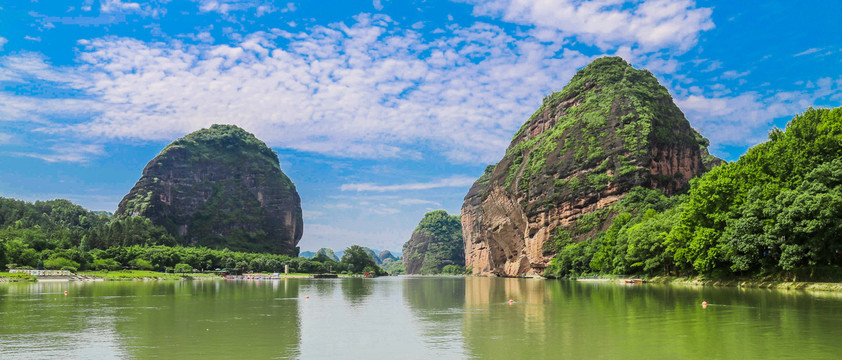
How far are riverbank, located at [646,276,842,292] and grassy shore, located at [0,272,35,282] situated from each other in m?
113

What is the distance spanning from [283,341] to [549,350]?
11.2 meters

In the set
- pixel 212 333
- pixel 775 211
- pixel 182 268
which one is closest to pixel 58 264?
pixel 182 268

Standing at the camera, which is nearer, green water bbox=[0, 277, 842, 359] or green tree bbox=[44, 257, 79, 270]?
green water bbox=[0, 277, 842, 359]

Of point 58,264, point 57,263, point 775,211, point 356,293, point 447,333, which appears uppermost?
point 775,211

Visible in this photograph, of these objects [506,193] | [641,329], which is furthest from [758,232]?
[506,193]

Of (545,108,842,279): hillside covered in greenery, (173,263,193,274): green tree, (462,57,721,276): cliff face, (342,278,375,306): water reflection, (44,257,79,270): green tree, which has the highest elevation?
(462,57,721,276): cliff face

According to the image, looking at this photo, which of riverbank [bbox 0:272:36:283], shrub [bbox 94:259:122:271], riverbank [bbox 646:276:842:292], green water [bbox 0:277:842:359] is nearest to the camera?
green water [bbox 0:277:842:359]

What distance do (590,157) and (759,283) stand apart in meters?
88.9

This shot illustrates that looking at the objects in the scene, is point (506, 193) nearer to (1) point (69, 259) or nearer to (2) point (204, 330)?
(1) point (69, 259)

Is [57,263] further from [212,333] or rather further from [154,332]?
[212,333]

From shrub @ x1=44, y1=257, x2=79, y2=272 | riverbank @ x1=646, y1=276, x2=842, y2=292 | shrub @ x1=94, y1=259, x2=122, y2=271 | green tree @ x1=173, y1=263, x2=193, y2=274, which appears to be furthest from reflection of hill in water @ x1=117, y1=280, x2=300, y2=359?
green tree @ x1=173, y1=263, x2=193, y2=274

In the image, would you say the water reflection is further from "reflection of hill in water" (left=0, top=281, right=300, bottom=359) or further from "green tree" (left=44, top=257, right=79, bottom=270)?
"green tree" (left=44, top=257, right=79, bottom=270)

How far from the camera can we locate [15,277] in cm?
10856

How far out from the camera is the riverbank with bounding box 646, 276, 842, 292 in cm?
4975
